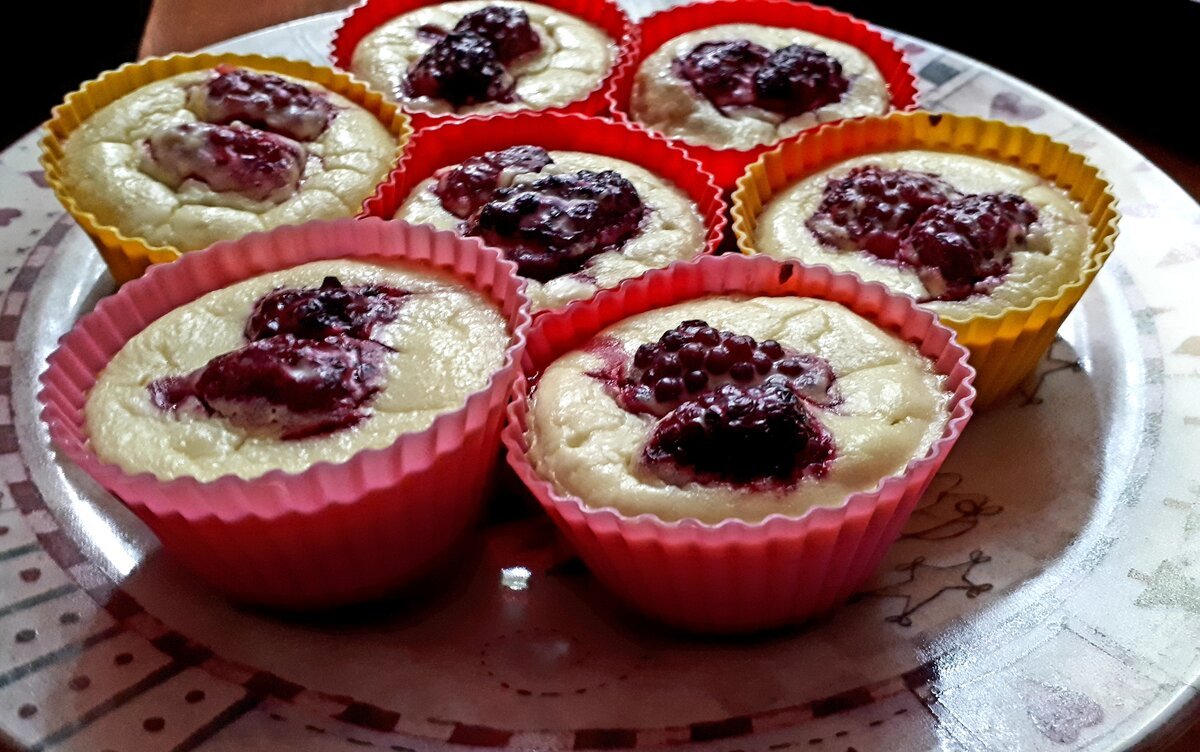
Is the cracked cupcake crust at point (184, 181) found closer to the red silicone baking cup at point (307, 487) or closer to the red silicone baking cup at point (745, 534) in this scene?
the red silicone baking cup at point (307, 487)

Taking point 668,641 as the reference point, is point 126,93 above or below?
above

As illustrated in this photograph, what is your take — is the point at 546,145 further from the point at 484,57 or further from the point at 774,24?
the point at 774,24

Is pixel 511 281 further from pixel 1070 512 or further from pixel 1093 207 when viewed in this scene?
pixel 1093 207

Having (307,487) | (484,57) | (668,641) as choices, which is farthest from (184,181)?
(668,641)

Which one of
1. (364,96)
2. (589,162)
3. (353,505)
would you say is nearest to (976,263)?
(589,162)

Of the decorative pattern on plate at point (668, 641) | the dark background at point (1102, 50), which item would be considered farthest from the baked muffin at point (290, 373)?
the dark background at point (1102, 50)
